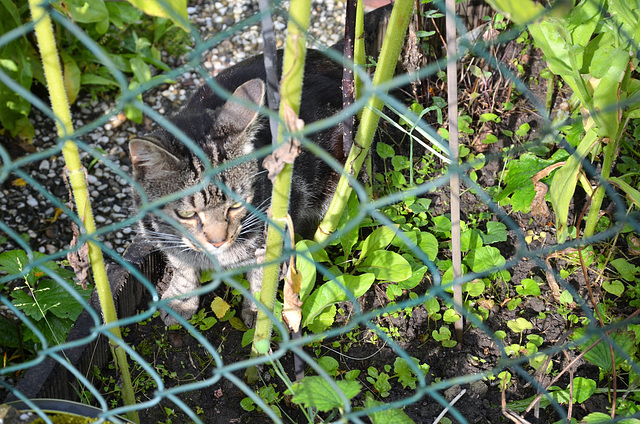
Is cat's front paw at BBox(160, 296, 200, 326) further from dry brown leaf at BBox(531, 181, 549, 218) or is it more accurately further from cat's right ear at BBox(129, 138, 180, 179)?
dry brown leaf at BBox(531, 181, 549, 218)

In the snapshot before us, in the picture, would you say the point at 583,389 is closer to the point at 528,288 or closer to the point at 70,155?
the point at 528,288

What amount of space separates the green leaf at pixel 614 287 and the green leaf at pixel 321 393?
137 cm

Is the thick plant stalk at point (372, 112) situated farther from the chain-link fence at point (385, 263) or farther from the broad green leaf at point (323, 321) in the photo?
the broad green leaf at point (323, 321)

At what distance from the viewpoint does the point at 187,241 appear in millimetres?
2232

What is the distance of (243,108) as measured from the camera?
2.17 metres

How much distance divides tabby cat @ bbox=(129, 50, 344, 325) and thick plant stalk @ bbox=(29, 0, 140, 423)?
284 millimetres

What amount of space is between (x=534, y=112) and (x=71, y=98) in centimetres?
258

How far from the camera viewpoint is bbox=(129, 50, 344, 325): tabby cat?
6.98 feet

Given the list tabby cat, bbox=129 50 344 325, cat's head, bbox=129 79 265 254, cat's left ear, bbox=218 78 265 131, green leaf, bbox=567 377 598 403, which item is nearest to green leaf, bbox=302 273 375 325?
tabby cat, bbox=129 50 344 325

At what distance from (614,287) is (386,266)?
895 millimetres

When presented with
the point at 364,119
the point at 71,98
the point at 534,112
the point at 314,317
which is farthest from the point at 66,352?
the point at 534,112

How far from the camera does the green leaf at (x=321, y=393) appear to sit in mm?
1362

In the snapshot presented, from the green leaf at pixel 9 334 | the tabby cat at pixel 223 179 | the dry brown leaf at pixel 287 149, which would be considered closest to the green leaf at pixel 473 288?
the tabby cat at pixel 223 179

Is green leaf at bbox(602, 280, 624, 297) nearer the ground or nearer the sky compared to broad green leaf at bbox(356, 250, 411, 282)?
nearer the ground
